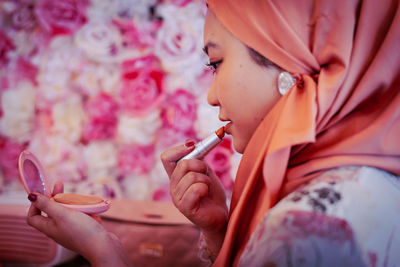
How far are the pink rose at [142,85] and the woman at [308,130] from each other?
66cm

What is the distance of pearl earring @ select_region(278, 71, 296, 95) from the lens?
543 millimetres

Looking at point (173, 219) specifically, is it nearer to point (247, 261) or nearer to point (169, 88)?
point (169, 88)

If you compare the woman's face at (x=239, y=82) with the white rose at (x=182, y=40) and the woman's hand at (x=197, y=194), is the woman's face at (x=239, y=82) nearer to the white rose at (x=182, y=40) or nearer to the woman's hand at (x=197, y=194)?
the woman's hand at (x=197, y=194)

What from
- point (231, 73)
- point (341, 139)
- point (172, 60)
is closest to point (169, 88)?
point (172, 60)

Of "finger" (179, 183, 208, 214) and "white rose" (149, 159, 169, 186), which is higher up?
"finger" (179, 183, 208, 214)

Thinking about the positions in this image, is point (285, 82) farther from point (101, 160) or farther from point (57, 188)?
point (101, 160)

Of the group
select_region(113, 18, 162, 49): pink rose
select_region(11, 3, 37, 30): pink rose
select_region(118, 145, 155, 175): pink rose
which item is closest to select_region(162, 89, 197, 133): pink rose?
select_region(118, 145, 155, 175): pink rose

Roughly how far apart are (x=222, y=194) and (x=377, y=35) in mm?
487

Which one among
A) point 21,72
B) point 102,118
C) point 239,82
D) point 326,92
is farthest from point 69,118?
point 326,92

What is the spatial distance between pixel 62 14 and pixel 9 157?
2.03ft

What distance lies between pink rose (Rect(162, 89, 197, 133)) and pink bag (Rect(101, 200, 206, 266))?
0.34 meters

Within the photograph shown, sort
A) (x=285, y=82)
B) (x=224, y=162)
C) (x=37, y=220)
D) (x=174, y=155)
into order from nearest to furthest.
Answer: (x=285, y=82)
(x=37, y=220)
(x=174, y=155)
(x=224, y=162)

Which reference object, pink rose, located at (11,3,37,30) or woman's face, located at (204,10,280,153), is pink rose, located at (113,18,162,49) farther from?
woman's face, located at (204,10,280,153)

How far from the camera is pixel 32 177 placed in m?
0.69
